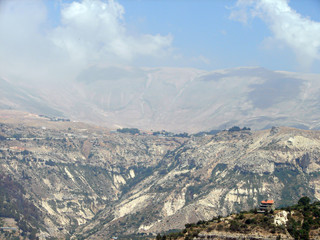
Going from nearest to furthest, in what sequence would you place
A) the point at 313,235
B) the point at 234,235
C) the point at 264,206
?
1. the point at 313,235
2. the point at 234,235
3. the point at 264,206

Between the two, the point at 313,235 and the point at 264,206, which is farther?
the point at 264,206

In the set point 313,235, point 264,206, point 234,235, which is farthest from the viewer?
point 264,206

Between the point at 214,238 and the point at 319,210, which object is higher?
the point at 319,210

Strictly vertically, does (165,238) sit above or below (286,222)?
below

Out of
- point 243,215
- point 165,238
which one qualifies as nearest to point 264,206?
point 243,215

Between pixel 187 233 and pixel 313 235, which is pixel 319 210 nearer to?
pixel 313 235

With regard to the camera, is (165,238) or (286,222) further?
(165,238)

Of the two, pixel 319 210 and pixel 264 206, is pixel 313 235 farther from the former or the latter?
pixel 264 206

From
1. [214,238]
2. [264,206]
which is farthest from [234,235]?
[264,206]
